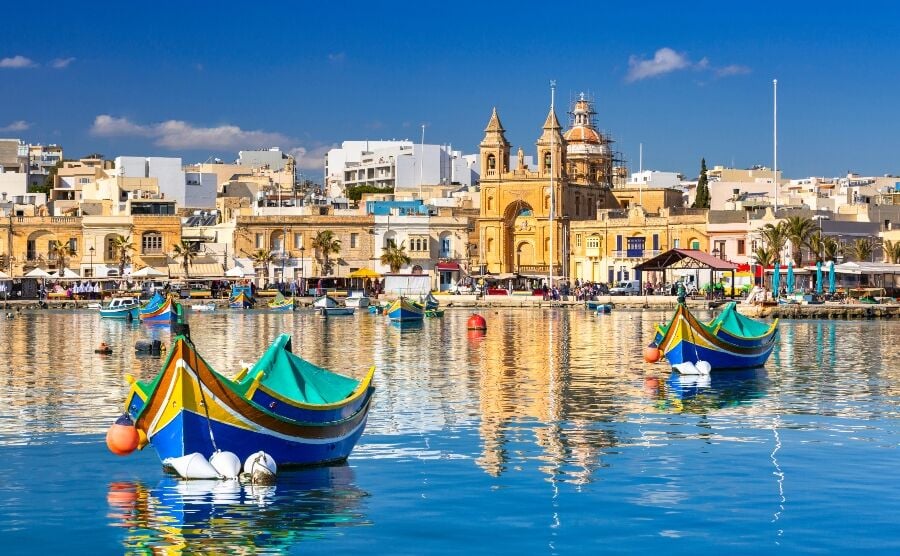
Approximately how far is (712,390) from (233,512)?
19.1m

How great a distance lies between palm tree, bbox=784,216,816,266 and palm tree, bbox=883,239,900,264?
19.5 feet

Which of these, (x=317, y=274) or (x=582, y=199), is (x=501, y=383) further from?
(x=582, y=199)

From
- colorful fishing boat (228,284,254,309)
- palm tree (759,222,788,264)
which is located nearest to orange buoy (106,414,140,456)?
colorful fishing boat (228,284,254,309)

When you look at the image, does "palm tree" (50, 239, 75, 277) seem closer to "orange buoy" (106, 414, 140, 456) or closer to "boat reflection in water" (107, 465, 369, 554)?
"orange buoy" (106, 414, 140, 456)

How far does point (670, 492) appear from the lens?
68.5ft

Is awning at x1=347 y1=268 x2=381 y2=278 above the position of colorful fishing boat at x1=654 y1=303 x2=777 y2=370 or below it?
above

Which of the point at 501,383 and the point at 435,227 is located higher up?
the point at 435,227

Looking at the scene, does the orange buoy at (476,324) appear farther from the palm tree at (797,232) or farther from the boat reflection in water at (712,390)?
the palm tree at (797,232)

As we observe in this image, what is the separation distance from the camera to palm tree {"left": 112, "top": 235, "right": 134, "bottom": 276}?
106 meters

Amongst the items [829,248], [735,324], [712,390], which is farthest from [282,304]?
[712,390]

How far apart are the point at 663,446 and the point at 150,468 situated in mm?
9283

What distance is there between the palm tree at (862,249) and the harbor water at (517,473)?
2258 inches

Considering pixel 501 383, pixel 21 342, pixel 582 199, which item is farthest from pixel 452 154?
pixel 501 383

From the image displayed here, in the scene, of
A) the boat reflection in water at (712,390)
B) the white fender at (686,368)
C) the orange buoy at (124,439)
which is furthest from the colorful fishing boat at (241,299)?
the orange buoy at (124,439)
